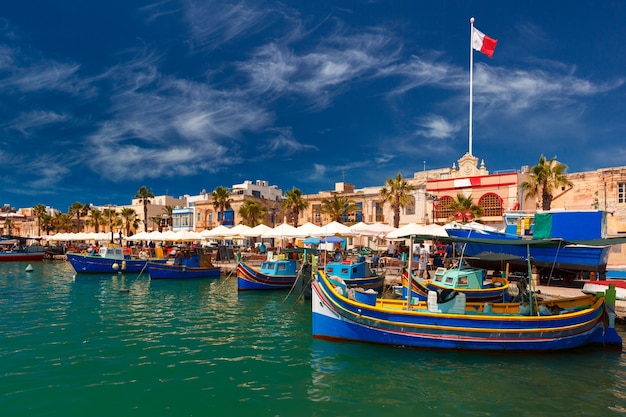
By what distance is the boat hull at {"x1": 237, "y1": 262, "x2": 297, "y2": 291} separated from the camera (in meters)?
28.7

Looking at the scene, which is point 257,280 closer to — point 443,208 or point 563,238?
point 563,238

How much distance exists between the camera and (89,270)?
40656 millimetres

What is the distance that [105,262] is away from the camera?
41.2 meters

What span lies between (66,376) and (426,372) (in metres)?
10.7

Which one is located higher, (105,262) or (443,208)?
(443,208)

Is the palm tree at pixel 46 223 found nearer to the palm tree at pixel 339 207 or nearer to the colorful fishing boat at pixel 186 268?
the colorful fishing boat at pixel 186 268

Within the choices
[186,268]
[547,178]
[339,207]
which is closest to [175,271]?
[186,268]

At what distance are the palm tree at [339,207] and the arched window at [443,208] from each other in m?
11.9

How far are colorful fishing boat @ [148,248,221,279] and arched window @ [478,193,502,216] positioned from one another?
28.7m

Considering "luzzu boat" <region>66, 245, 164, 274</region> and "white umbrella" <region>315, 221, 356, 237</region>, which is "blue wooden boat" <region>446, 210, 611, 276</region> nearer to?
"white umbrella" <region>315, 221, 356, 237</region>

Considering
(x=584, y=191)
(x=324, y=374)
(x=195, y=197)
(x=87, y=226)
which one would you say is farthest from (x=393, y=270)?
(x=87, y=226)

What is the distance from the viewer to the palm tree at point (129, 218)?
253 feet

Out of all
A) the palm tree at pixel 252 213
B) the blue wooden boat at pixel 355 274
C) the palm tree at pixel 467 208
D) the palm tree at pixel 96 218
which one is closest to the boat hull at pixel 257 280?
the blue wooden boat at pixel 355 274

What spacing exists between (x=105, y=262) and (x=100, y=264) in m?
0.48
